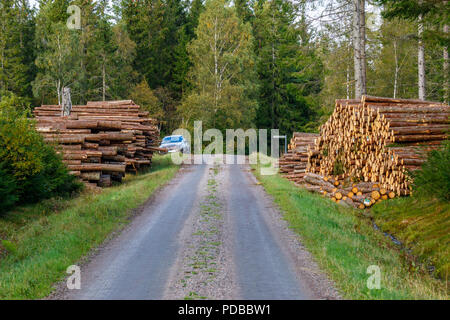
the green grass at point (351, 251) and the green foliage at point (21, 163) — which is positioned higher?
the green foliage at point (21, 163)

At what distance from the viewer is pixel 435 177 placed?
1246 centimetres

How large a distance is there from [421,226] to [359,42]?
391 inches

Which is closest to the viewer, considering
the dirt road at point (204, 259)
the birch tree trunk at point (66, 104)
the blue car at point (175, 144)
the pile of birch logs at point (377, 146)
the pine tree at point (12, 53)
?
the dirt road at point (204, 259)

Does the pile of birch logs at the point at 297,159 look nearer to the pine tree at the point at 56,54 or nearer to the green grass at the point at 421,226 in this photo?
the green grass at the point at 421,226

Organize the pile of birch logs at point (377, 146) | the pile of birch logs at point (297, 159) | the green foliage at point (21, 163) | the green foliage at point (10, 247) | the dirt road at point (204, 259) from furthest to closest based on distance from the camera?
1. the pile of birch logs at point (297, 159)
2. the pile of birch logs at point (377, 146)
3. the green foliage at point (21, 163)
4. the green foliage at point (10, 247)
5. the dirt road at point (204, 259)

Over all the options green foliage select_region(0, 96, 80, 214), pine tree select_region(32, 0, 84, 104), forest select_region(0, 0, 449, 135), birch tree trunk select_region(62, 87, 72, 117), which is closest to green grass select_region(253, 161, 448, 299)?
green foliage select_region(0, 96, 80, 214)

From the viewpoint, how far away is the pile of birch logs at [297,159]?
895 inches

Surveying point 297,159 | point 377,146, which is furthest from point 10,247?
point 297,159

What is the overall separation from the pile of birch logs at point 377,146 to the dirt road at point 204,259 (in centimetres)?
377

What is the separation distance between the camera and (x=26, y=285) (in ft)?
25.6

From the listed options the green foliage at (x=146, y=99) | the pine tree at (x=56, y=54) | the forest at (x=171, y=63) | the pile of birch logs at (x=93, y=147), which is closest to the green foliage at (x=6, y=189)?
the pile of birch logs at (x=93, y=147)

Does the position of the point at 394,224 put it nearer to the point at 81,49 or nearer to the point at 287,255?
the point at 287,255

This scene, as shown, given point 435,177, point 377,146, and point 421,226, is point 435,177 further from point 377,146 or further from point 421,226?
point 377,146

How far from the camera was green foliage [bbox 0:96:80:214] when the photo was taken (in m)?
13.8
